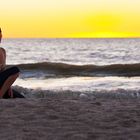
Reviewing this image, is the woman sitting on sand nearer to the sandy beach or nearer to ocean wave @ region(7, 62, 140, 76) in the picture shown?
the sandy beach

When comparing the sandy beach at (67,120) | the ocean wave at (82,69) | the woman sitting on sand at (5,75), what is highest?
the woman sitting on sand at (5,75)

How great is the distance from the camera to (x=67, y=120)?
624 cm

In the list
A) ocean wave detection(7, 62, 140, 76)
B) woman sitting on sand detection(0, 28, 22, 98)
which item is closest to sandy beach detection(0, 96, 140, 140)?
woman sitting on sand detection(0, 28, 22, 98)

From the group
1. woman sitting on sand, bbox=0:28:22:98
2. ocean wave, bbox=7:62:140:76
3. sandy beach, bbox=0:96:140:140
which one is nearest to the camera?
sandy beach, bbox=0:96:140:140

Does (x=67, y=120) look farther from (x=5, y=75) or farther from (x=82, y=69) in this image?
(x=82, y=69)

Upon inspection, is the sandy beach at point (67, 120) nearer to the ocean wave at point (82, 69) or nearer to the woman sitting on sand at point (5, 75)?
the woman sitting on sand at point (5, 75)

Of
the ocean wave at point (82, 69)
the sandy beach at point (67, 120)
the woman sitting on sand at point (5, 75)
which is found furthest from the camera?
the ocean wave at point (82, 69)

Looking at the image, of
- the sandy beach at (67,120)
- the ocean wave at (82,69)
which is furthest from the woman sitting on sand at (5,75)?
the ocean wave at (82,69)

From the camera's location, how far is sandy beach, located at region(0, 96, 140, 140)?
17.8ft

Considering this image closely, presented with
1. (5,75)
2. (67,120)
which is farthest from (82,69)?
(67,120)

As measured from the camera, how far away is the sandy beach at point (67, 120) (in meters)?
5.42

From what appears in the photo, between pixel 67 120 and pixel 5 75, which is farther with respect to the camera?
pixel 5 75

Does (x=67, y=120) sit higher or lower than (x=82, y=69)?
higher

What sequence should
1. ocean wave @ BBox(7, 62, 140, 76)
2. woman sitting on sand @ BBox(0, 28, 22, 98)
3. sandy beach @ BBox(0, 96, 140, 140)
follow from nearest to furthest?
sandy beach @ BBox(0, 96, 140, 140)
woman sitting on sand @ BBox(0, 28, 22, 98)
ocean wave @ BBox(7, 62, 140, 76)
